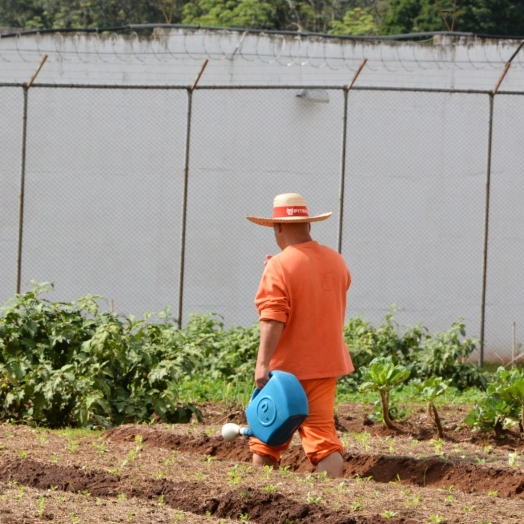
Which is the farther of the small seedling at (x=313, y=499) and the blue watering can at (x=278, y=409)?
the blue watering can at (x=278, y=409)

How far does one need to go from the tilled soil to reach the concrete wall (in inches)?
244

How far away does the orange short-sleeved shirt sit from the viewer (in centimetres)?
560

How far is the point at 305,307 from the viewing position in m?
5.64

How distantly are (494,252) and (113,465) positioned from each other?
356 inches

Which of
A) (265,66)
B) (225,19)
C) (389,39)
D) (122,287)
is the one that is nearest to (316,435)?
(122,287)

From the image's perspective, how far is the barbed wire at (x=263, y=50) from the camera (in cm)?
1356

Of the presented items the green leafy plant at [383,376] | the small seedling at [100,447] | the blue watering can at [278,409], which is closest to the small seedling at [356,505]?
the blue watering can at [278,409]

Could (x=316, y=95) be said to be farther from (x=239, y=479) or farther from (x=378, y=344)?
(x=239, y=479)

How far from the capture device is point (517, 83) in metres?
13.9

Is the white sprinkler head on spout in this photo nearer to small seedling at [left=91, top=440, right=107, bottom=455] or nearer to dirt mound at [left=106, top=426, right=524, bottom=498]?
dirt mound at [left=106, top=426, right=524, bottom=498]

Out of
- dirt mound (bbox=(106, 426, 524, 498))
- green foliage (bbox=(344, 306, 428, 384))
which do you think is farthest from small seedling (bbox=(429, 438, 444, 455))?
green foliage (bbox=(344, 306, 428, 384))

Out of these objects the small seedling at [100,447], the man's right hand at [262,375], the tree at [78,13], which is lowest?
the small seedling at [100,447]

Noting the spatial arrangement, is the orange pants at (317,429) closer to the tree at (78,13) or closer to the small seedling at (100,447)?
the small seedling at (100,447)

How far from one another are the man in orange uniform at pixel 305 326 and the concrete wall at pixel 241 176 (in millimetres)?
7689
